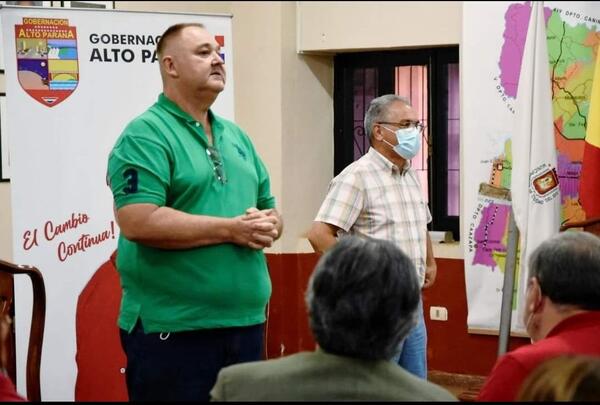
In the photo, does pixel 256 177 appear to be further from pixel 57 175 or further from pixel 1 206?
pixel 1 206

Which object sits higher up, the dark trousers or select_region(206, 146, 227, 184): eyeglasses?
select_region(206, 146, 227, 184): eyeglasses

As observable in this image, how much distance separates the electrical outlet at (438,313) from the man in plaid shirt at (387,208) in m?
1.87

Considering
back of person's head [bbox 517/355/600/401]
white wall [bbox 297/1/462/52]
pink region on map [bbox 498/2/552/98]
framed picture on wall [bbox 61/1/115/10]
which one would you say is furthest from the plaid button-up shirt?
framed picture on wall [bbox 61/1/115/10]

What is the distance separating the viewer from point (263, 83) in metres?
5.94

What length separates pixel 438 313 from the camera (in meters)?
5.69

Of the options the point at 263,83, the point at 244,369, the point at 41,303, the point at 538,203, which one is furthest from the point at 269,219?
the point at 263,83

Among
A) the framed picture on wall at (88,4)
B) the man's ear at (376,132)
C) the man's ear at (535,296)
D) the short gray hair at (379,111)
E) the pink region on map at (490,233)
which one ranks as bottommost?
the pink region on map at (490,233)

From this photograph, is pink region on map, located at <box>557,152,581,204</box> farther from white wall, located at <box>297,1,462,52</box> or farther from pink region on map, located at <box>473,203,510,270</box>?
white wall, located at <box>297,1,462,52</box>

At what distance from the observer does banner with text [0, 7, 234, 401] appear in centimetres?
395

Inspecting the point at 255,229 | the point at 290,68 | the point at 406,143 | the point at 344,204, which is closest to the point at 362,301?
the point at 255,229

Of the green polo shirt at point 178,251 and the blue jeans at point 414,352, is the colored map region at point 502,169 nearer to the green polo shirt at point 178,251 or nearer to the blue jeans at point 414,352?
the blue jeans at point 414,352

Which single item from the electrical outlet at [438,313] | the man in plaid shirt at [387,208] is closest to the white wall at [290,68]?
the electrical outlet at [438,313]

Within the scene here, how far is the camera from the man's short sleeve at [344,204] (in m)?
3.64

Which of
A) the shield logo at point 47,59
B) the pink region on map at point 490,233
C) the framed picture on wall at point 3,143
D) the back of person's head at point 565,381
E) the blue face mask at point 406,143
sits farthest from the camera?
the pink region on map at point 490,233
